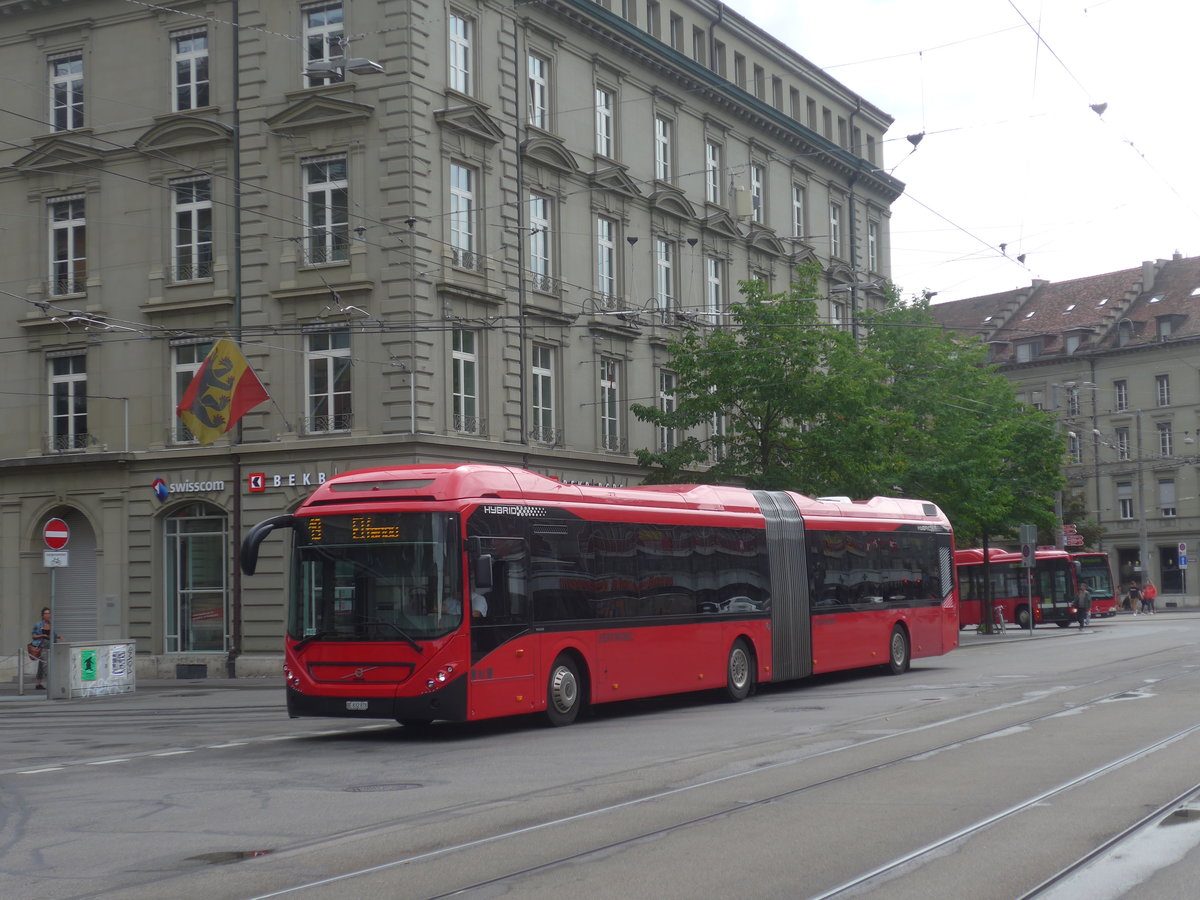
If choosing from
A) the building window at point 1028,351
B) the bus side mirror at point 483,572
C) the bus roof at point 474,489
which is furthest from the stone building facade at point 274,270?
the building window at point 1028,351

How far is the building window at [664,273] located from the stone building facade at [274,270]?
1801mm

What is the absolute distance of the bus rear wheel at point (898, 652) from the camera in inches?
1063

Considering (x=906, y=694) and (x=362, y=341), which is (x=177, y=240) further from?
(x=906, y=694)

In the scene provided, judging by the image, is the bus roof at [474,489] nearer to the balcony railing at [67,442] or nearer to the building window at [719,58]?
the balcony railing at [67,442]

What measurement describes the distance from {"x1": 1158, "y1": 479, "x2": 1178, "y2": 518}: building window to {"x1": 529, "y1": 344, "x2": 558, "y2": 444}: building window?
57775 mm

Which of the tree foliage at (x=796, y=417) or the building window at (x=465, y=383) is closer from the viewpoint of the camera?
the building window at (x=465, y=383)

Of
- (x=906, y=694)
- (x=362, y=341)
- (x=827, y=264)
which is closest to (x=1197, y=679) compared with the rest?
(x=906, y=694)

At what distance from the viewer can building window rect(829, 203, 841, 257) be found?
166 ft

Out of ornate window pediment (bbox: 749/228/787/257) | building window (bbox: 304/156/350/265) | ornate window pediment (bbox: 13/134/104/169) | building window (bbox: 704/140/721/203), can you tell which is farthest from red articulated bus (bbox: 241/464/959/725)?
ornate window pediment (bbox: 749/228/787/257)

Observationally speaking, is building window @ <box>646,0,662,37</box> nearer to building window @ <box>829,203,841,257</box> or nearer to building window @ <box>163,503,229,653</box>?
building window @ <box>829,203,841,257</box>

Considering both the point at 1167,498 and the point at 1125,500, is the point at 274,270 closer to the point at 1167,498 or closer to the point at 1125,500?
the point at 1167,498

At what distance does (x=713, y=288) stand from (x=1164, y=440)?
4980 centimetres

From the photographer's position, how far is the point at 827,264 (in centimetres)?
4988

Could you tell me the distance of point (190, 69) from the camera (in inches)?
1307
